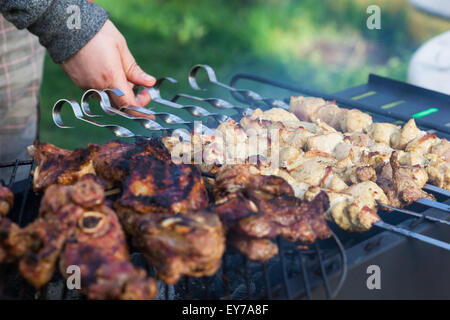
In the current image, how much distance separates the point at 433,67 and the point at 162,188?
3.64 meters

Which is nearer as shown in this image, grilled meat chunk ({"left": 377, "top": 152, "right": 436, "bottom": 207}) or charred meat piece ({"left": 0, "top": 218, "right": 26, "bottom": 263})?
charred meat piece ({"left": 0, "top": 218, "right": 26, "bottom": 263})

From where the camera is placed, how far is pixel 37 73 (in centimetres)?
433

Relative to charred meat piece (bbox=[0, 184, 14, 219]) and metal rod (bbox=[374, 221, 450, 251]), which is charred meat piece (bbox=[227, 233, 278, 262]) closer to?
metal rod (bbox=[374, 221, 450, 251])

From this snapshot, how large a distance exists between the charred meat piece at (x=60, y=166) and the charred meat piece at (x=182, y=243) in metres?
0.61

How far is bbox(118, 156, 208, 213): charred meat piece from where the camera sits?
1.95 metres

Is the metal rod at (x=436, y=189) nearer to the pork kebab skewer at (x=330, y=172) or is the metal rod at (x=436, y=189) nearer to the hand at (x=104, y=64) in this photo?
the pork kebab skewer at (x=330, y=172)

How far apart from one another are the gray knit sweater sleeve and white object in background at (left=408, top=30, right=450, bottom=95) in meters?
3.16

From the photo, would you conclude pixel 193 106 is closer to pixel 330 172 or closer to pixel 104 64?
pixel 104 64

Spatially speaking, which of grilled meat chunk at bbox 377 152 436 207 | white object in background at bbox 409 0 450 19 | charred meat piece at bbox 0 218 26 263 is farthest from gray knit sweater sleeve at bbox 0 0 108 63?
white object in background at bbox 409 0 450 19

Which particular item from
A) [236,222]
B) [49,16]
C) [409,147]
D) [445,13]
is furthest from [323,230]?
[445,13]

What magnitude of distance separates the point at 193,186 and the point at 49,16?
1690 millimetres

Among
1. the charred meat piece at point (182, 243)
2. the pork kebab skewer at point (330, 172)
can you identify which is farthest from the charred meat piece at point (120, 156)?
the charred meat piece at point (182, 243)

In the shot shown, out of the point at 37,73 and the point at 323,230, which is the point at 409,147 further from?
the point at 37,73

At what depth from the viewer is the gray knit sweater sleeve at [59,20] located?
2863 mm
